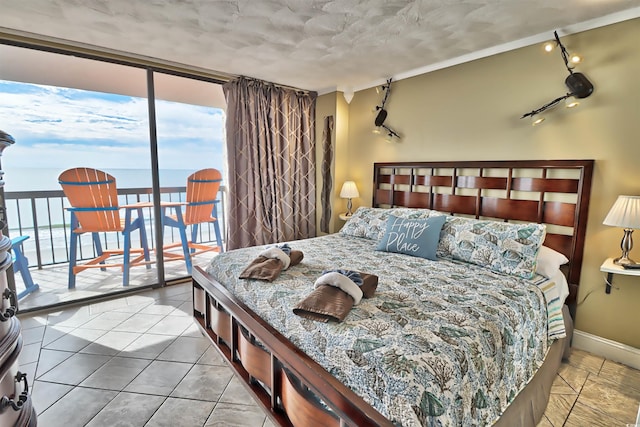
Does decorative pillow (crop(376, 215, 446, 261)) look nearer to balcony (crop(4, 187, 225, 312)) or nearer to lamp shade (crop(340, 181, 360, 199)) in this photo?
lamp shade (crop(340, 181, 360, 199))

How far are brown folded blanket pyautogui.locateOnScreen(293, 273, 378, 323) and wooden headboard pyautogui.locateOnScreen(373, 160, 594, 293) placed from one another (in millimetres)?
1748

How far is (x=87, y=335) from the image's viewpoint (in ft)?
8.09

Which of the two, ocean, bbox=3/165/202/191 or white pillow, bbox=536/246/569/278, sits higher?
ocean, bbox=3/165/202/191

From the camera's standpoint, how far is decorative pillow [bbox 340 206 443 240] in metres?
2.92

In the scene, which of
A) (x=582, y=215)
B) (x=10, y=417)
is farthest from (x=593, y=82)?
(x=10, y=417)

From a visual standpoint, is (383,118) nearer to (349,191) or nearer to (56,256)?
(349,191)

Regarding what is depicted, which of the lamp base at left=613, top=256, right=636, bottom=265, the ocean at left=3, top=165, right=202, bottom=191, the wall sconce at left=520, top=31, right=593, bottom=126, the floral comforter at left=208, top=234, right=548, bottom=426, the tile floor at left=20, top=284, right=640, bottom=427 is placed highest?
the wall sconce at left=520, top=31, right=593, bottom=126

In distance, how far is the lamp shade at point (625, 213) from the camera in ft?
6.21

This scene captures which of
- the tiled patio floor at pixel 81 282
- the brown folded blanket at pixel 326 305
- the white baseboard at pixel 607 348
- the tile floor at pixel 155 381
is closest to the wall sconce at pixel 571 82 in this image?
the white baseboard at pixel 607 348

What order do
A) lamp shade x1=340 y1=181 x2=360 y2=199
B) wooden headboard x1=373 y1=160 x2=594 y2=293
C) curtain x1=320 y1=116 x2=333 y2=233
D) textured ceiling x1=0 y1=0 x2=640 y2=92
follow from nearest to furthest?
textured ceiling x1=0 y1=0 x2=640 y2=92 < wooden headboard x1=373 y1=160 x2=594 y2=293 < lamp shade x1=340 y1=181 x2=360 y2=199 < curtain x1=320 y1=116 x2=333 y2=233

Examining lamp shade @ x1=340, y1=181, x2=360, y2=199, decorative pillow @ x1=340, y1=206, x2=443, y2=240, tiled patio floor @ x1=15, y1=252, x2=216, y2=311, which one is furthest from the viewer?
lamp shade @ x1=340, y1=181, x2=360, y2=199

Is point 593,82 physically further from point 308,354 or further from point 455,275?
point 308,354

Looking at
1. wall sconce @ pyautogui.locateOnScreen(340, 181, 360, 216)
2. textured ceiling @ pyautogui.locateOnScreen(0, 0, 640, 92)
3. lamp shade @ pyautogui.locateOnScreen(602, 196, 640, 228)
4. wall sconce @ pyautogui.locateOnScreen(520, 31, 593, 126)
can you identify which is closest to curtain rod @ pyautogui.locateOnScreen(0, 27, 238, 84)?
textured ceiling @ pyautogui.locateOnScreen(0, 0, 640, 92)

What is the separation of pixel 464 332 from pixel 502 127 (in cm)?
205
